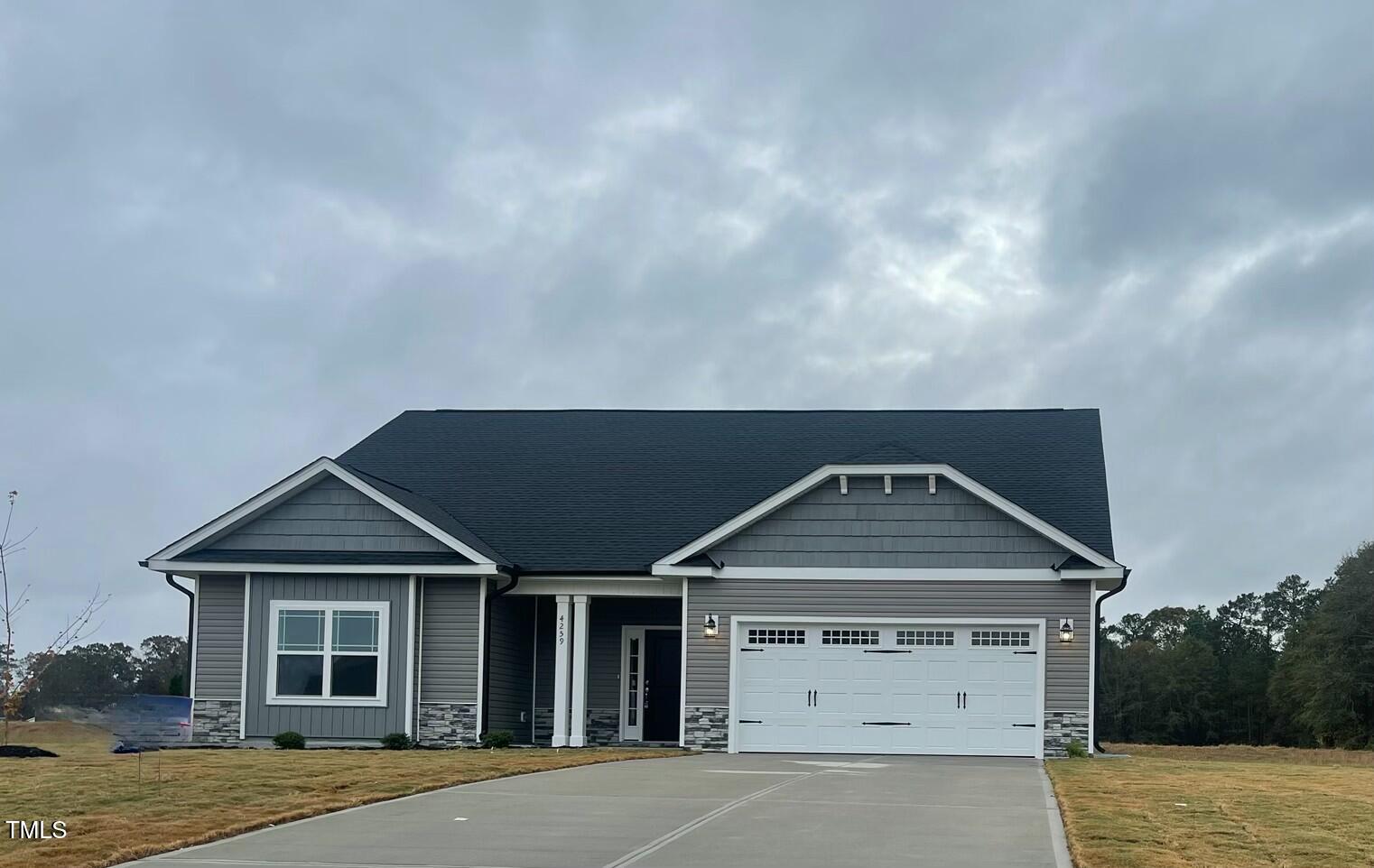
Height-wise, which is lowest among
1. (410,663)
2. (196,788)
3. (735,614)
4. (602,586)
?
(196,788)

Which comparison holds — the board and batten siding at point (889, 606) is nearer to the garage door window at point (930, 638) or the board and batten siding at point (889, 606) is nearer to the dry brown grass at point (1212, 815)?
the garage door window at point (930, 638)

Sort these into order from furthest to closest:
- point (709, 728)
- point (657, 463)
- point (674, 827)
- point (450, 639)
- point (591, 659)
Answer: point (657, 463) < point (591, 659) < point (450, 639) < point (709, 728) < point (674, 827)

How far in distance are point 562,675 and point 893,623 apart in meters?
5.29

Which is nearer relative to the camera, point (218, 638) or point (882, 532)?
point (882, 532)

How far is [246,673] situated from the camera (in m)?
25.1

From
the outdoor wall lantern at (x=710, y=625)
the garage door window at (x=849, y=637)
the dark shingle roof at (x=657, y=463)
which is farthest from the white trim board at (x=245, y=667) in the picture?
the garage door window at (x=849, y=637)

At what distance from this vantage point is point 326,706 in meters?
25.0

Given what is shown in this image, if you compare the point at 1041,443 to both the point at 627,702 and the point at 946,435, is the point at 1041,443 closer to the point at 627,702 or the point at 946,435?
the point at 946,435

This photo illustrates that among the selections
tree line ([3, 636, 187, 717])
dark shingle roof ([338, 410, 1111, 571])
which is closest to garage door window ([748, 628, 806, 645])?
dark shingle roof ([338, 410, 1111, 571])

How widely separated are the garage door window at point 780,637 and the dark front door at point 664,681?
8.96ft

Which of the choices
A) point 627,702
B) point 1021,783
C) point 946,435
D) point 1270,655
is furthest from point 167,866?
point 1270,655

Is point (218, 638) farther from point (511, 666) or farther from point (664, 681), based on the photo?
point (664, 681)

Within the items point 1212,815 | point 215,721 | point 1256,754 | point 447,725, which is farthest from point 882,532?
point 1256,754

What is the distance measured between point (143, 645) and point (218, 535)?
2893cm
